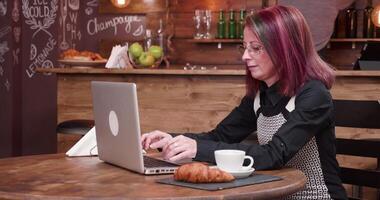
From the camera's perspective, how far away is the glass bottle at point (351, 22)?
656 centimetres

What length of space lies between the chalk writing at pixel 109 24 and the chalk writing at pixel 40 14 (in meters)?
0.50

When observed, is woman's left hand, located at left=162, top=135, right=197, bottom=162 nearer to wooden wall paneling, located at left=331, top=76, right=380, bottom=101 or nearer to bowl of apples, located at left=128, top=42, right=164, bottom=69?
wooden wall paneling, located at left=331, top=76, right=380, bottom=101

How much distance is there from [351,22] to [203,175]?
5130 mm

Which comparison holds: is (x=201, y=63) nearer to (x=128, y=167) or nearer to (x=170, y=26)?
(x=170, y=26)

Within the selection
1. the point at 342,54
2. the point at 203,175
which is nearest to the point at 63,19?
the point at 342,54

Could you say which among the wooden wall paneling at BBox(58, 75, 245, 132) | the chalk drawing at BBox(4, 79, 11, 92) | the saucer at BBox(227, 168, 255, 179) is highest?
the saucer at BBox(227, 168, 255, 179)

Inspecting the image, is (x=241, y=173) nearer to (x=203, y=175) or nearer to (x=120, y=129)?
(x=203, y=175)

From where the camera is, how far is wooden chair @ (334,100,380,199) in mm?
2705

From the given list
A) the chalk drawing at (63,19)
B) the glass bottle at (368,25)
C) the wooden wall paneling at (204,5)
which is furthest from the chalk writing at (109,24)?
the glass bottle at (368,25)

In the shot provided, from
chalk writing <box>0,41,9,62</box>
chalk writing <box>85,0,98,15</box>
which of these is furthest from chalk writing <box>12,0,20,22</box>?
chalk writing <box>85,0,98,15</box>

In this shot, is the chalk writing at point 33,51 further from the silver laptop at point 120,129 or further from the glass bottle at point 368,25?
the silver laptop at point 120,129

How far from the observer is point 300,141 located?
84.9 inches

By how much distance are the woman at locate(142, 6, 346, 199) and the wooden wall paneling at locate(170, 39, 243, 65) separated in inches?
183

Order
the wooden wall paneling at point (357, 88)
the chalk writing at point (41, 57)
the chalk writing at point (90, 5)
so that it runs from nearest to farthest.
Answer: the wooden wall paneling at point (357, 88), the chalk writing at point (41, 57), the chalk writing at point (90, 5)
